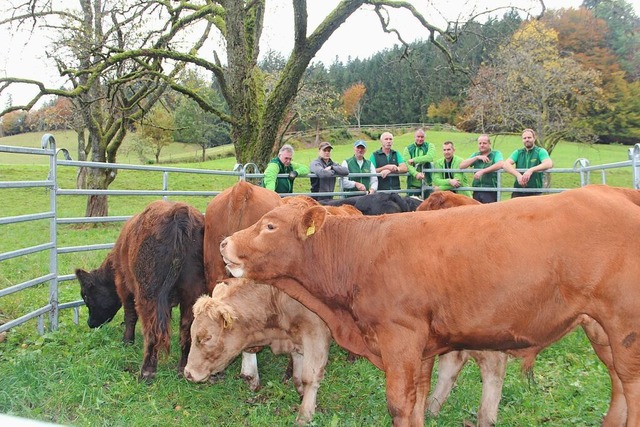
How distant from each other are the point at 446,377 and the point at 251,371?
174cm

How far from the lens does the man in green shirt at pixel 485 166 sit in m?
9.73

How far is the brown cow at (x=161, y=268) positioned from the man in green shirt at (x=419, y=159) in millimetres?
5795

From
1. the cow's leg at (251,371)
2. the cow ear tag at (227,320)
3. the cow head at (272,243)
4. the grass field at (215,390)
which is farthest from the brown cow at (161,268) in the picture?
the cow head at (272,243)

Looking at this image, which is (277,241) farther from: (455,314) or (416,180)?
(416,180)

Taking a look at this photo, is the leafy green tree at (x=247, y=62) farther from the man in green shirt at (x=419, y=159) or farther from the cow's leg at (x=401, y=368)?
the cow's leg at (x=401, y=368)

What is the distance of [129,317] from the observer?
20.0 ft

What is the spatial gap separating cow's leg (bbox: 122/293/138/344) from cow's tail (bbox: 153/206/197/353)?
3.05 ft

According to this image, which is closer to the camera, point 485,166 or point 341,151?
point 485,166

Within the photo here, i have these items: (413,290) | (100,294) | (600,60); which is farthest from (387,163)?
(600,60)

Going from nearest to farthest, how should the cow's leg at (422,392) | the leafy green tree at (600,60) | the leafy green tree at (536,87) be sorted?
the cow's leg at (422,392)
the leafy green tree at (536,87)
the leafy green tree at (600,60)

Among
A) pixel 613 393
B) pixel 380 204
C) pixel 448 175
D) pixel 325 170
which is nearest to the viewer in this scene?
pixel 613 393

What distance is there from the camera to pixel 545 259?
3.40 m

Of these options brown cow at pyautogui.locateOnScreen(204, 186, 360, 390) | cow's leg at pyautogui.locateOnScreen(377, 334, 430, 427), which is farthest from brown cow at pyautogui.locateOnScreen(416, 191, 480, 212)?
cow's leg at pyautogui.locateOnScreen(377, 334, 430, 427)

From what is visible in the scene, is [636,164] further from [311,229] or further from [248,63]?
[248,63]
